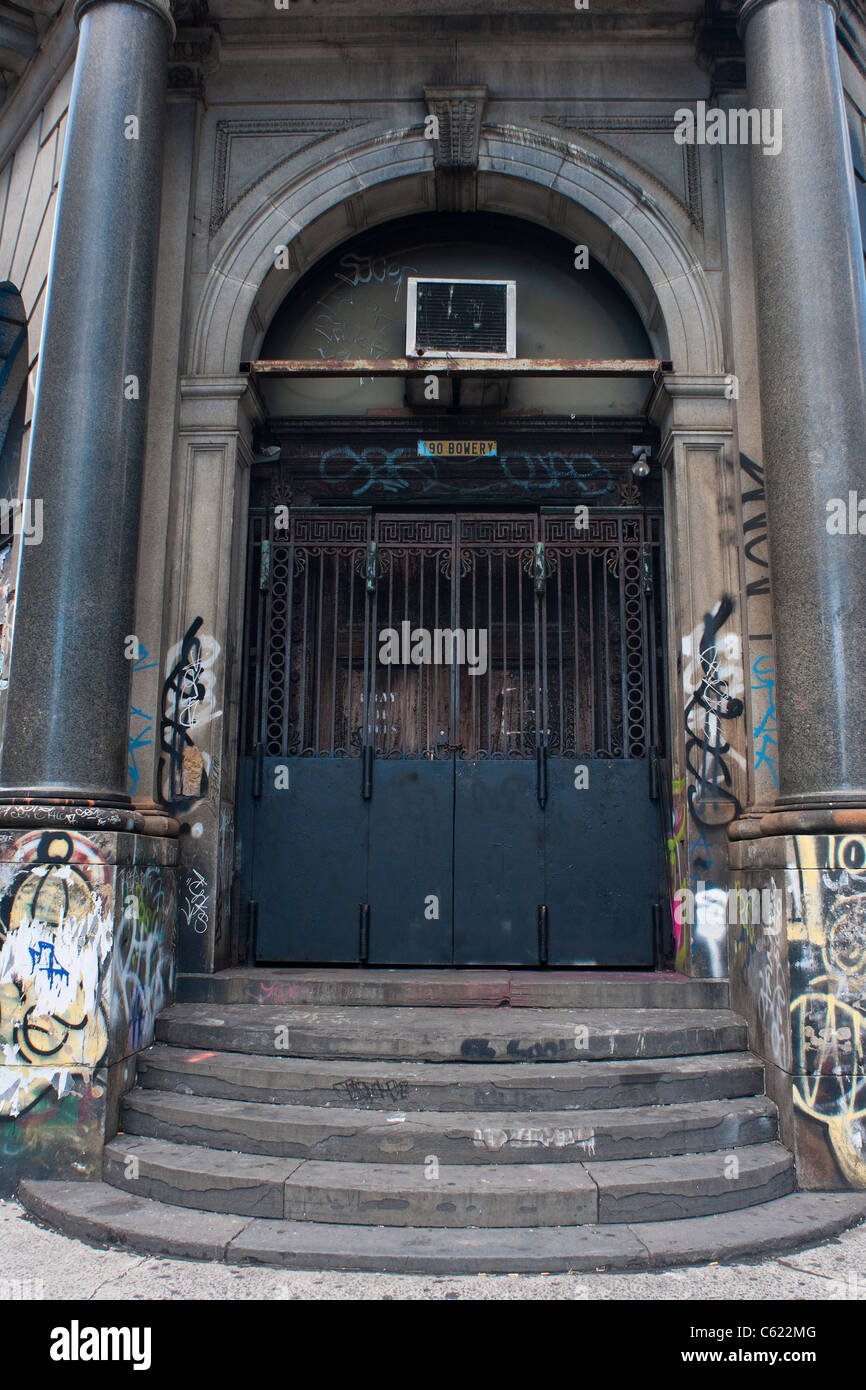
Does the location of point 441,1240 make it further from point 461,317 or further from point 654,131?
point 654,131

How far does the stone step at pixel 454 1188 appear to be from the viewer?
4203mm

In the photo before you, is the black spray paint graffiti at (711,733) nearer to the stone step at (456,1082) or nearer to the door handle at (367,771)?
the stone step at (456,1082)

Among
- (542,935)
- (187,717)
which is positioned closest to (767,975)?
(542,935)

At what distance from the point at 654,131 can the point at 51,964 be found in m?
7.43

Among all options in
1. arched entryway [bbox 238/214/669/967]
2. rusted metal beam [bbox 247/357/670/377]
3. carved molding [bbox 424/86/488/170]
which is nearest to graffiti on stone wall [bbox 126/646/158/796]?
arched entryway [bbox 238/214/669/967]

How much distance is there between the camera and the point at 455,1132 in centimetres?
459

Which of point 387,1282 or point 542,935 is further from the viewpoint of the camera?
point 542,935

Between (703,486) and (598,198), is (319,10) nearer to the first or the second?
(598,198)

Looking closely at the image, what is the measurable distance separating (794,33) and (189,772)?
645cm

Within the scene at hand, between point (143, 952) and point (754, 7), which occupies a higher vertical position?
point (754, 7)

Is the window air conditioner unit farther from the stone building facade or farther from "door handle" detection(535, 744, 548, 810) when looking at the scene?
"door handle" detection(535, 744, 548, 810)
